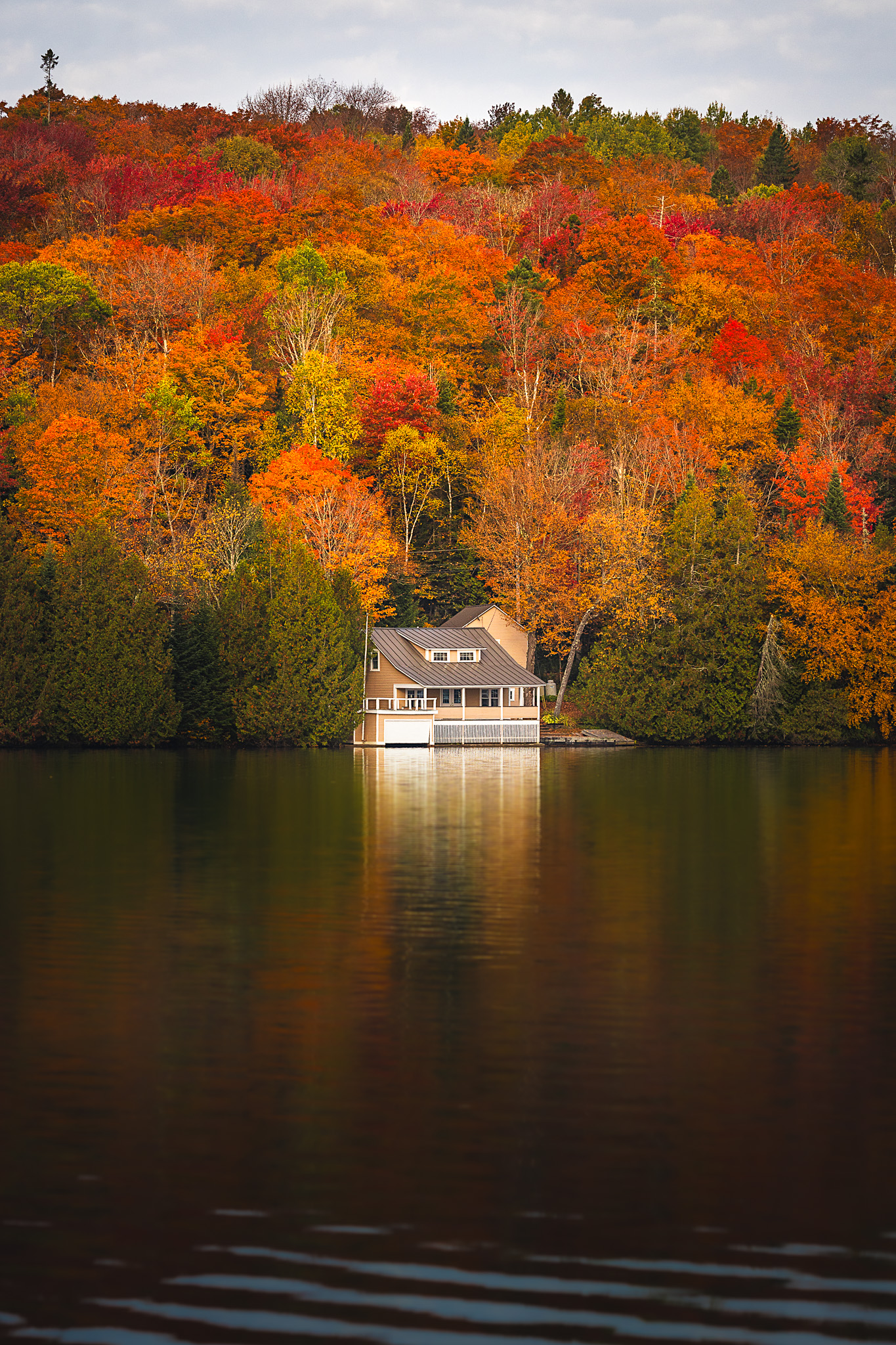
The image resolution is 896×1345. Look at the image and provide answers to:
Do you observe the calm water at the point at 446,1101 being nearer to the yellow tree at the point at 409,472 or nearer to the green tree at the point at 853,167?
the yellow tree at the point at 409,472

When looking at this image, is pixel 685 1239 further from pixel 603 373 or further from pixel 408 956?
pixel 603 373

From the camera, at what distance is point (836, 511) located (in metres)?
82.0

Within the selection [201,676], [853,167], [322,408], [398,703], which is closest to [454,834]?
[201,676]

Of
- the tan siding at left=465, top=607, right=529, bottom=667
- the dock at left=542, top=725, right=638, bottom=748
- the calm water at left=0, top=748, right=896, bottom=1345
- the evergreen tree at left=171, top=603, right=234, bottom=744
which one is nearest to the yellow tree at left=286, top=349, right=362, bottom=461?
the tan siding at left=465, top=607, right=529, bottom=667

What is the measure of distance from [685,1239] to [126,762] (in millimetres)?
53035

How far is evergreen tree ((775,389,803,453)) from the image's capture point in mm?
88188

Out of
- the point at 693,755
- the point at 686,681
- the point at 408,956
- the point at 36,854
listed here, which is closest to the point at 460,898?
the point at 408,956

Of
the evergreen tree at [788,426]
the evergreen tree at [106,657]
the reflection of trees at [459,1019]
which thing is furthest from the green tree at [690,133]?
the reflection of trees at [459,1019]

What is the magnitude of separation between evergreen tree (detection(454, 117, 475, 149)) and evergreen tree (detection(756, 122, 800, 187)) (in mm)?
29050

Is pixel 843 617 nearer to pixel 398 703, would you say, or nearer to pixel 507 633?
pixel 507 633

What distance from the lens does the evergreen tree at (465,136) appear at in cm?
13920

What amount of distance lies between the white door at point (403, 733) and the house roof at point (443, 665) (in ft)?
8.13

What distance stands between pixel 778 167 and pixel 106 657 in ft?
306

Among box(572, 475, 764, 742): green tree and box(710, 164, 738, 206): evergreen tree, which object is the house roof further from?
box(710, 164, 738, 206): evergreen tree
